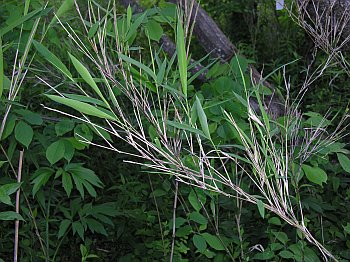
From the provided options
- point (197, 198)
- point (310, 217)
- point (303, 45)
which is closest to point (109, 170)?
point (310, 217)

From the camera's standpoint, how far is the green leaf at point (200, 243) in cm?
230

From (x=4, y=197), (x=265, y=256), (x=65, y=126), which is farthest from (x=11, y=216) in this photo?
(x=265, y=256)

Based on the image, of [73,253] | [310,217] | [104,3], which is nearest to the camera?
[310,217]

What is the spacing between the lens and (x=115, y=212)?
2645 millimetres

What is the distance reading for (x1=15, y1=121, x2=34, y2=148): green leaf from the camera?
2123 mm

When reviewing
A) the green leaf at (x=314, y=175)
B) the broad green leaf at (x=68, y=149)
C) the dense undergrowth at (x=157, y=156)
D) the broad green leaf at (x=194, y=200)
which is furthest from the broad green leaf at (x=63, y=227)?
the green leaf at (x=314, y=175)

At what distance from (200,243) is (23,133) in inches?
27.6

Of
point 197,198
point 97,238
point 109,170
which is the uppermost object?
point 197,198

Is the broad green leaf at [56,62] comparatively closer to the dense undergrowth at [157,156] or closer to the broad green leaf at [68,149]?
the dense undergrowth at [157,156]

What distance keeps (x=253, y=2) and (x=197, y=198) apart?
3863 millimetres

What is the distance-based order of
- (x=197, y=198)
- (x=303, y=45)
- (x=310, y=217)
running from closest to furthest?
(x=197, y=198)
(x=310, y=217)
(x=303, y=45)

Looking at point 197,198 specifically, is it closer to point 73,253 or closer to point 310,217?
point 310,217

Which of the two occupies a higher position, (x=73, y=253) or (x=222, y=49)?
(x=222, y=49)

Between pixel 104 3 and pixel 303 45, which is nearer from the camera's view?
pixel 303 45
